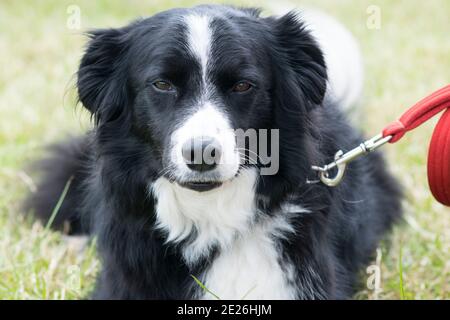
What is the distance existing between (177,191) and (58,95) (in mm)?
3762

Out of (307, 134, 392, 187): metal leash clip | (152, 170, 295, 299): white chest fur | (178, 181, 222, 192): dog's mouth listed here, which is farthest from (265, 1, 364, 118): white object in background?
(178, 181, 222, 192): dog's mouth

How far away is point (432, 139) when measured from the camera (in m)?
2.86

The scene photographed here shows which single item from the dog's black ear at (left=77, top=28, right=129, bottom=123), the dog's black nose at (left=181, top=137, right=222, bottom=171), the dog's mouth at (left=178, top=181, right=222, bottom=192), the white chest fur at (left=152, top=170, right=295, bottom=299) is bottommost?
the white chest fur at (left=152, top=170, right=295, bottom=299)

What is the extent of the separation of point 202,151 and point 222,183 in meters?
0.26

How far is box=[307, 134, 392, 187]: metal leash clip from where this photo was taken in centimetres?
278

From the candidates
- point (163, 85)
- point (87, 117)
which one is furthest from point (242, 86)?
point (87, 117)

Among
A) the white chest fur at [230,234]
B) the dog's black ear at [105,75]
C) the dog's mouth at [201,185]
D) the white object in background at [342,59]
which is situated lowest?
the white chest fur at [230,234]

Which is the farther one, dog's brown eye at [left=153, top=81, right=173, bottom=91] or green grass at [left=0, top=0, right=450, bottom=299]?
green grass at [left=0, top=0, right=450, bottom=299]

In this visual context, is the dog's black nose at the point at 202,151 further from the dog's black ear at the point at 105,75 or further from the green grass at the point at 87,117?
the green grass at the point at 87,117

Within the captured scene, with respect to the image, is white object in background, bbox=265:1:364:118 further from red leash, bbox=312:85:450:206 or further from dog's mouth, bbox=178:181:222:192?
dog's mouth, bbox=178:181:222:192

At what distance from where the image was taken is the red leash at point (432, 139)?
9.12 ft

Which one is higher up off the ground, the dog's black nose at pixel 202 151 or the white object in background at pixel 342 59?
the white object in background at pixel 342 59

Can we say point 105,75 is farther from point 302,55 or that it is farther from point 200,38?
point 302,55

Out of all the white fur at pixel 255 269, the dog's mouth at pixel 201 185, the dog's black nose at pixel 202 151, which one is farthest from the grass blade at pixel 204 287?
the dog's black nose at pixel 202 151
